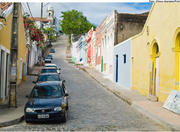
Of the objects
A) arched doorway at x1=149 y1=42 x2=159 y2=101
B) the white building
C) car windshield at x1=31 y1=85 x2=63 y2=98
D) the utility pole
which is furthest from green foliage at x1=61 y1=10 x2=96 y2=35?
car windshield at x1=31 y1=85 x2=63 y2=98

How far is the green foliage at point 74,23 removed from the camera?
83125mm

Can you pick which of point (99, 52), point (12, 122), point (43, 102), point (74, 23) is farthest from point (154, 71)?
point (74, 23)

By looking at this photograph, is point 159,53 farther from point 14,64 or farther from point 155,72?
point 14,64

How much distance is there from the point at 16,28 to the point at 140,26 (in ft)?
59.4

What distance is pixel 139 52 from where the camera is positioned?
1783 cm

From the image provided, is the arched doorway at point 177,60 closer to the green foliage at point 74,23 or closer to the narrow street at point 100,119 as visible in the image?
the narrow street at point 100,119

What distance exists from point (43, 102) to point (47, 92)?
1067 mm

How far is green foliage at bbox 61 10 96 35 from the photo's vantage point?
3273 inches

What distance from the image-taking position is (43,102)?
9.62m

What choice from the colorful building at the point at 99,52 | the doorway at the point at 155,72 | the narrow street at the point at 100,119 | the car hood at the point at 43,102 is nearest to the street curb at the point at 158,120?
the narrow street at the point at 100,119

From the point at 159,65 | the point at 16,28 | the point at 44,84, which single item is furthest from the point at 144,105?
the point at 16,28

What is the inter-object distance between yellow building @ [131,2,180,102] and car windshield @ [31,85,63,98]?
5.61m

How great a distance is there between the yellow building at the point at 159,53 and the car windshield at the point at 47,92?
18.4 feet

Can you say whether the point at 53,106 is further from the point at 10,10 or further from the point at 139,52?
the point at 139,52
